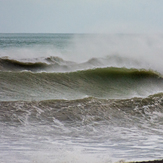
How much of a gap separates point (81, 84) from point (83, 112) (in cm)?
301

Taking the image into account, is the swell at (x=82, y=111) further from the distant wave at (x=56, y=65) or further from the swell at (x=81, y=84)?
the distant wave at (x=56, y=65)

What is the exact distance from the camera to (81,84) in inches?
391

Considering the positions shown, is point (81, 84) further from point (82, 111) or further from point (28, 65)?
point (28, 65)

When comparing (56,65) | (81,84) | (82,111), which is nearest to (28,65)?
(56,65)

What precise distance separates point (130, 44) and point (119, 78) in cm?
589

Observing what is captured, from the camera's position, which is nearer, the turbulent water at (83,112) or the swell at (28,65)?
the turbulent water at (83,112)

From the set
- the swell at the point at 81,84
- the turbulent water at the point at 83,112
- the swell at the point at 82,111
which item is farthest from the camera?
the swell at the point at 81,84

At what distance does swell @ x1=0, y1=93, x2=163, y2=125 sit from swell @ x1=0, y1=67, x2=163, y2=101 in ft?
2.27

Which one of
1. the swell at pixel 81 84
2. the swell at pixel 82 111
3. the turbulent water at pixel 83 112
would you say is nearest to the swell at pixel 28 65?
the turbulent water at pixel 83 112

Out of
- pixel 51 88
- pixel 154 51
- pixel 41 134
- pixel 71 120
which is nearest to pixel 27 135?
pixel 41 134

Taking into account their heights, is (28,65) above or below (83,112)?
above

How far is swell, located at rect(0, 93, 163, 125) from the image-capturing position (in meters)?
6.45

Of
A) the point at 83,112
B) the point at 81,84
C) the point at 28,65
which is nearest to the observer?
the point at 83,112

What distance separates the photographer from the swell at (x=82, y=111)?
21.2ft
